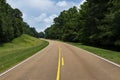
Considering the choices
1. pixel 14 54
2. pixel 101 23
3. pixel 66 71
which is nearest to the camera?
pixel 66 71

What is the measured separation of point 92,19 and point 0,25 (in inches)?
1177

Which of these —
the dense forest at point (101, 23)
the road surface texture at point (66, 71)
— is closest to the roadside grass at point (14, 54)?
the road surface texture at point (66, 71)

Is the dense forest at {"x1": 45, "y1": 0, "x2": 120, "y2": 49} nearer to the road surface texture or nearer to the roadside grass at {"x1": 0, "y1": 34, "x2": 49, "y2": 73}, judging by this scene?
the roadside grass at {"x1": 0, "y1": 34, "x2": 49, "y2": 73}

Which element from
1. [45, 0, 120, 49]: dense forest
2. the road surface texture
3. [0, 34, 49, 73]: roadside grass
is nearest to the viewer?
the road surface texture

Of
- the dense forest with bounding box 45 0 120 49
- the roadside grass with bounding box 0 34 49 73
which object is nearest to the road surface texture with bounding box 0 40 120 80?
the roadside grass with bounding box 0 34 49 73

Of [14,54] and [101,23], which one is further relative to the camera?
[101,23]

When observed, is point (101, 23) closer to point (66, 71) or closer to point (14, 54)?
point (14, 54)

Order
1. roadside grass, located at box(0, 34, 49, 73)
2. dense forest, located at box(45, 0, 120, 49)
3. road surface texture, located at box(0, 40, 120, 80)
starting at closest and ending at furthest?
road surface texture, located at box(0, 40, 120, 80)
roadside grass, located at box(0, 34, 49, 73)
dense forest, located at box(45, 0, 120, 49)

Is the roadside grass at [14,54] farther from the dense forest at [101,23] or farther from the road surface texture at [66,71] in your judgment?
the dense forest at [101,23]

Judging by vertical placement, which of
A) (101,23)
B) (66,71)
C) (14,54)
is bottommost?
(14,54)

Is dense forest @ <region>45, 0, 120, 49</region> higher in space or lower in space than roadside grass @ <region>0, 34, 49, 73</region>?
higher

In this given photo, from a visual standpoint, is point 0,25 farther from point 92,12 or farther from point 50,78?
point 50,78

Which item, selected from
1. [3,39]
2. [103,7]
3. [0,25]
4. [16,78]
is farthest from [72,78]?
[3,39]

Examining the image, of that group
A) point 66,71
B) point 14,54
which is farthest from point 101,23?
point 66,71
